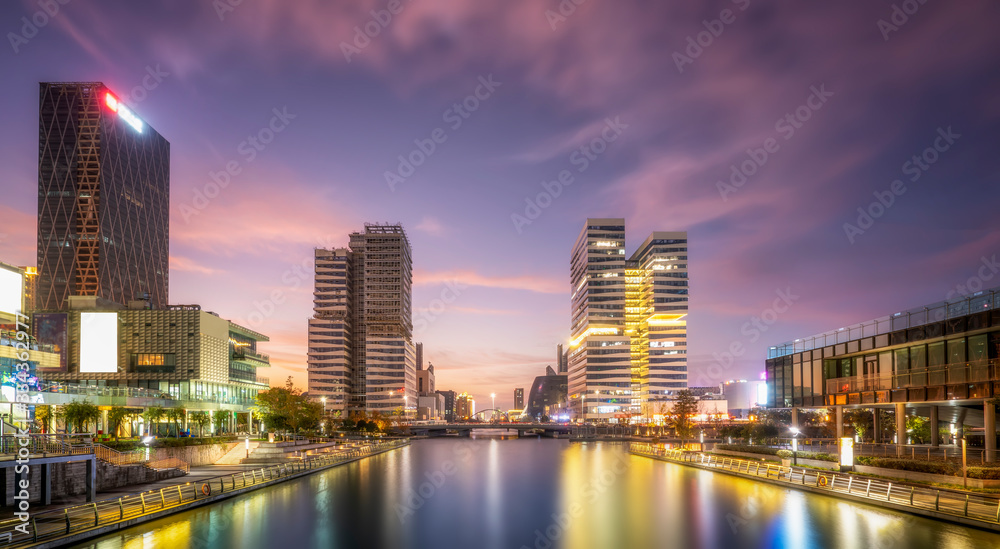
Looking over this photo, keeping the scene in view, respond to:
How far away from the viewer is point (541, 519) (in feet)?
151

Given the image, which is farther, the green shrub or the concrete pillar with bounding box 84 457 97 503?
the green shrub

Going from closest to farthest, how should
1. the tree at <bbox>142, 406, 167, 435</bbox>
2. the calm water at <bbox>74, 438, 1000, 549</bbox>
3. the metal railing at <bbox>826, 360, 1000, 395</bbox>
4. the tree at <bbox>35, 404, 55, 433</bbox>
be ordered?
the calm water at <bbox>74, 438, 1000, 549</bbox> < the metal railing at <bbox>826, 360, 1000, 395</bbox> < the tree at <bbox>35, 404, 55, 433</bbox> < the tree at <bbox>142, 406, 167, 435</bbox>

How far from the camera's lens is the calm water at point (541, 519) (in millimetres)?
34500

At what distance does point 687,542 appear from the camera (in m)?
36.2

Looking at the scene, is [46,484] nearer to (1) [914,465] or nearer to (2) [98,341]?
(1) [914,465]

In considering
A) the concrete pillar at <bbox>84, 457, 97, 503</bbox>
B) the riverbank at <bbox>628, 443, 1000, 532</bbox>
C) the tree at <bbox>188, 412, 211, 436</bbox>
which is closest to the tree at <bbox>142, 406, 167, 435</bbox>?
the tree at <bbox>188, 412, 211, 436</bbox>

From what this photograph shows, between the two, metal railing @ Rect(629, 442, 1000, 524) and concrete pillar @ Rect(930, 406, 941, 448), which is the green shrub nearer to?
metal railing @ Rect(629, 442, 1000, 524)

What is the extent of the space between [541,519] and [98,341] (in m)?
82.7

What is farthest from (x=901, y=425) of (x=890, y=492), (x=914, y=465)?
(x=890, y=492)

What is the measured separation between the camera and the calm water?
3450 cm

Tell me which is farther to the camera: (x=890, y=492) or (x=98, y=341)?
(x=98, y=341)

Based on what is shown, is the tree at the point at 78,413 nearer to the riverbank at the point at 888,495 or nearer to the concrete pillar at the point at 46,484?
the concrete pillar at the point at 46,484

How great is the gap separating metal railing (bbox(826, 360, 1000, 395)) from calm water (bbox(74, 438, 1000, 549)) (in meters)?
15.1

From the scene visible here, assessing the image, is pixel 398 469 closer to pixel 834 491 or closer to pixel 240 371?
pixel 834 491
